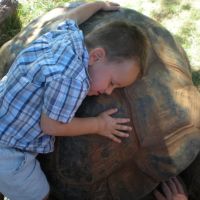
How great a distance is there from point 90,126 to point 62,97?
38cm

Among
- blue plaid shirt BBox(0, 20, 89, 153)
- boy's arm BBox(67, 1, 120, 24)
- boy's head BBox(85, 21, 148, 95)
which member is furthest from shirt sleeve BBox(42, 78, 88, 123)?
boy's arm BBox(67, 1, 120, 24)

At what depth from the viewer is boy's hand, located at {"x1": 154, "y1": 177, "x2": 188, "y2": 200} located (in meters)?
3.27

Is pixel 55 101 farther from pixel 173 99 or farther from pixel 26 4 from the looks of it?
pixel 26 4

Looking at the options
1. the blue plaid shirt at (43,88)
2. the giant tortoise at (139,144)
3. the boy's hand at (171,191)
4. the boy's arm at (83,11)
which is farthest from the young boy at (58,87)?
the boy's hand at (171,191)

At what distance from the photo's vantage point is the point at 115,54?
8.18 feet

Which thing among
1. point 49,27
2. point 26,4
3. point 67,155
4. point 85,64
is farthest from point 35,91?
point 26,4

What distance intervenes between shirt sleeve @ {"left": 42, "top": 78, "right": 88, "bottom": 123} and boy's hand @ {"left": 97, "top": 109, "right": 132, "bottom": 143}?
319 millimetres

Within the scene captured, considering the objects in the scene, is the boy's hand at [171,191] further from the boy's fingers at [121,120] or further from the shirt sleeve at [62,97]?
the shirt sleeve at [62,97]

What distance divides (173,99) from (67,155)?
2.54 ft

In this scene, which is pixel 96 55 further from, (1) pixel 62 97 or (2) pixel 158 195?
(2) pixel 158 195

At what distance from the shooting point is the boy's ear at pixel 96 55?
8.27ft

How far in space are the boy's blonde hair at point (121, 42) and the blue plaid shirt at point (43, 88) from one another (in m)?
0.11

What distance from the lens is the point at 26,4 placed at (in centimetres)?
600

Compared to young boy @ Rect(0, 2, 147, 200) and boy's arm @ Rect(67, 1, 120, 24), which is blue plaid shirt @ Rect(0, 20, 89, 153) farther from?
boy's arm @ Rect(67, 1, 120, 24)
